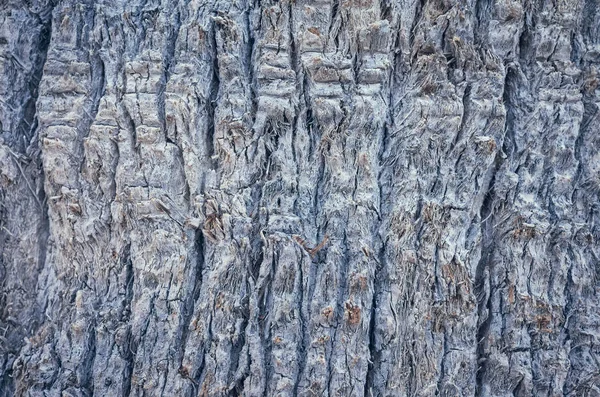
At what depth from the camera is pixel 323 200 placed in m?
1.98

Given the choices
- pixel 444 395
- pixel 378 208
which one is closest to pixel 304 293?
pixel 378 208

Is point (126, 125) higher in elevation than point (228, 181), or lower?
higher

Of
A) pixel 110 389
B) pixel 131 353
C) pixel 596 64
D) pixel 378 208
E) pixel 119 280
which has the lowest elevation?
pixel 110 389

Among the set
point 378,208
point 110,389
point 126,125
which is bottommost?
point 110,389

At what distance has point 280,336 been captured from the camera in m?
1.92

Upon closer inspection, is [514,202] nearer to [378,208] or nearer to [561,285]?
[561,285]

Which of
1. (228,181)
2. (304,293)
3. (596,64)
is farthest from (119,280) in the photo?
(596,64)

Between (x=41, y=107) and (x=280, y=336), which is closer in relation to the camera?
(x=280, y=336)

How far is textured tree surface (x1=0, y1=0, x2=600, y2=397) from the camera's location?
76.7 inches

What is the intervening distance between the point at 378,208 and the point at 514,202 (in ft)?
1.62

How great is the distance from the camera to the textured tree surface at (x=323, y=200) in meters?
1.95

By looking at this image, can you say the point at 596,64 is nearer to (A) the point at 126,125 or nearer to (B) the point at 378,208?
(B) the point at 378,208

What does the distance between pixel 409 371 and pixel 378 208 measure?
0.58 metres

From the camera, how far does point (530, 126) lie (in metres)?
2.04
